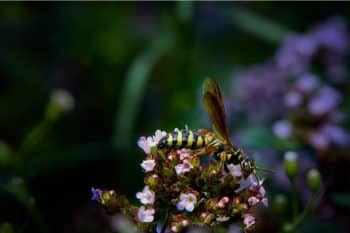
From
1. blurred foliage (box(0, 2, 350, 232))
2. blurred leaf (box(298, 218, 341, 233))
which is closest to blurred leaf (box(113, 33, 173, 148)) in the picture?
A: blurred foliage (box(0, 2, 350, 232))

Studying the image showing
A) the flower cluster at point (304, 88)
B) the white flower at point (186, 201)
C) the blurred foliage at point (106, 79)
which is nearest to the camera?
the white flower at point (186, 201)

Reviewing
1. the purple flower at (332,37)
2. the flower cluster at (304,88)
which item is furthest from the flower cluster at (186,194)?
the purple flower at (332,37)

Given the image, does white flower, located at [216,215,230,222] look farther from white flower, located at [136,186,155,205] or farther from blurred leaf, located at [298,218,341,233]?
blurred leaf, located at [298,218,341,233]

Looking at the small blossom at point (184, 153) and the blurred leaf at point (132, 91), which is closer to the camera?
the small blossom at point (184, 153)

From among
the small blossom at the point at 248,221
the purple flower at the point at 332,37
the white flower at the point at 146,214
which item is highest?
the purple flower at the point at 332,37

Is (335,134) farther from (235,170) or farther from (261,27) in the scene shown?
(235,170)

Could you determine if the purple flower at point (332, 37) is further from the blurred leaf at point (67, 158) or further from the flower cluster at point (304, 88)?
the blurred leaf at point (67, 158)

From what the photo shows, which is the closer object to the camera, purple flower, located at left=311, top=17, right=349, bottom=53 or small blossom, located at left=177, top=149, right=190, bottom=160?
small blossom, located at left=177, top=149, right=190, bottom=160

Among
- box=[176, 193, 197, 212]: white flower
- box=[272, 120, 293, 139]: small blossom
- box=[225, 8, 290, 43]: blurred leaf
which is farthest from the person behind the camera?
box=[225, 8, 290, 43]: blurred leaf

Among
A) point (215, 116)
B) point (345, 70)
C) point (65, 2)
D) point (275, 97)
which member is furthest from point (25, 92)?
point (215, 116)
